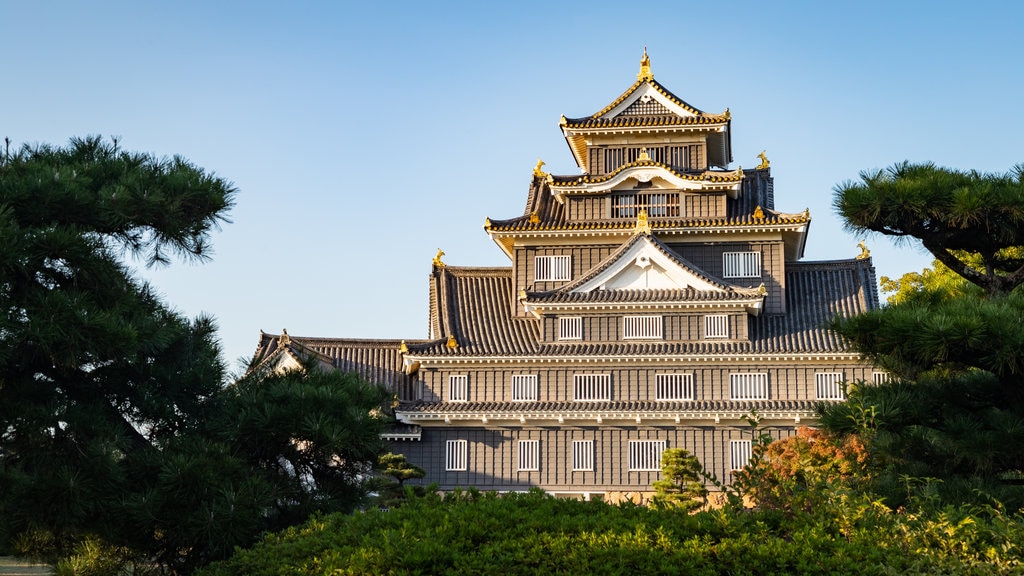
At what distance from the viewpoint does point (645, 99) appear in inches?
1435

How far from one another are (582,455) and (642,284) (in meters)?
5.66

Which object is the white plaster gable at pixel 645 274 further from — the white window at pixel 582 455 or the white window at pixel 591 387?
the white window at pixel 582 455

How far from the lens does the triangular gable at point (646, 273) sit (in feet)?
108

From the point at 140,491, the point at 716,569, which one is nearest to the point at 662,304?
the point at 140,491

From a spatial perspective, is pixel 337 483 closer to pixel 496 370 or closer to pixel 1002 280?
pixel 1002 280

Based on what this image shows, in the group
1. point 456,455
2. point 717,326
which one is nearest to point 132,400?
point 456,455

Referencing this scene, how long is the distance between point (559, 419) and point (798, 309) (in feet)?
27.7

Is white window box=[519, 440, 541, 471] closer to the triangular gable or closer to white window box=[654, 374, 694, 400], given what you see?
white window box=[654, 374, 694, 400]

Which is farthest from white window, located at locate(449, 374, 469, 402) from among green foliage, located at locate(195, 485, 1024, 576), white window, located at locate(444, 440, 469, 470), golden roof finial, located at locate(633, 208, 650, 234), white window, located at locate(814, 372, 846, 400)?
green foliage, located at locate(195, 485, 1024, 576)

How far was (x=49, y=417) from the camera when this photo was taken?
11438 mm

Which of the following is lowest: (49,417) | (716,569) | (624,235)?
(716,569)

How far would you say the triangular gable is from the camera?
108ft

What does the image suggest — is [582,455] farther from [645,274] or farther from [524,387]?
[645,274]

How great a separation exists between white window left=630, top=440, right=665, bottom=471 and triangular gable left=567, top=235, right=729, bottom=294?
4825 millimetres
